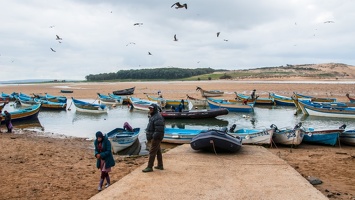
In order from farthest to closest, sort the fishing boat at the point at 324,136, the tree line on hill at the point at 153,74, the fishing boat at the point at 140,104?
the tree line on hill at the point at 153,74 < the fishing boat at the point at 140,104 < the fishing boat at the point at 324,136

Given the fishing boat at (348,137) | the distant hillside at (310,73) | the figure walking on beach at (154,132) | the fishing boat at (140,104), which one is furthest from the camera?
the distant hillside at (310,73)

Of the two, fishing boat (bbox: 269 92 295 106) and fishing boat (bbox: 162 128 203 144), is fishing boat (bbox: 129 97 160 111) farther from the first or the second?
fishing boat (bbox: 162 128 203 144)

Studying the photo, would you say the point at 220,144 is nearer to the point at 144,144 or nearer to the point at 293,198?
the point at 293,198

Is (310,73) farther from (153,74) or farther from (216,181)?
(216,181)

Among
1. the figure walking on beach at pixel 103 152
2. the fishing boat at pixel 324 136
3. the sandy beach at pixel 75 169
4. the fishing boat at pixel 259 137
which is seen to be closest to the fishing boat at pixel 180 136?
the fishing boat at pixel 259 137

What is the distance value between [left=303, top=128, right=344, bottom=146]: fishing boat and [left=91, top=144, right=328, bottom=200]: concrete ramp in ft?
19.6

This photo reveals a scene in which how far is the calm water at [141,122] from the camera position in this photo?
22.5m

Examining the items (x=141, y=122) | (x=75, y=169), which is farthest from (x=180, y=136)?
(x=141, y=122)

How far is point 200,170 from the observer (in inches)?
340

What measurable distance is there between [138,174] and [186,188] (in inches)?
66.9

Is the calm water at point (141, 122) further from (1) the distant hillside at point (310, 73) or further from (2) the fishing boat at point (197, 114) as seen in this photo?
(1) the distant hillside at point (310, 73)

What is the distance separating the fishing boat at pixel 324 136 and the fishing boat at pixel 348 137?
17.5 inches

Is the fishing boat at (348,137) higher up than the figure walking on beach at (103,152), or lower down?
lower down

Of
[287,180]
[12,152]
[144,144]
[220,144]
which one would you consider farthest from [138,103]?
[287,180]
